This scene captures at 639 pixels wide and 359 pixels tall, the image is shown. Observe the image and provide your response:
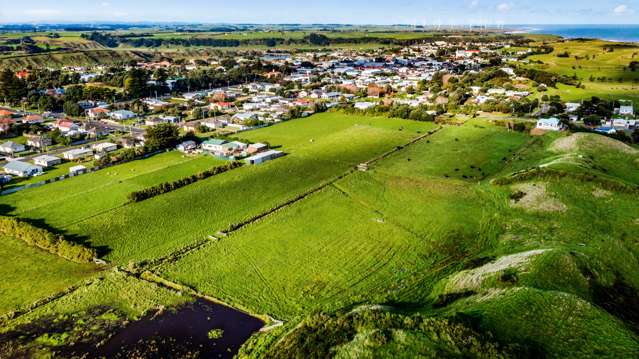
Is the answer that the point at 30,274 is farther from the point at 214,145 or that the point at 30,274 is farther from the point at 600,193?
the point at 600,193

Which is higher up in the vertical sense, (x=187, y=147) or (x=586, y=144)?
(x=586, y=144)

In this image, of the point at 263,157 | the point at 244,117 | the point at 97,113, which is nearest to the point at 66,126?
the point at 97,113

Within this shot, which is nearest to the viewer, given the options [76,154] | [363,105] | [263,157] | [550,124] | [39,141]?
[263,157]

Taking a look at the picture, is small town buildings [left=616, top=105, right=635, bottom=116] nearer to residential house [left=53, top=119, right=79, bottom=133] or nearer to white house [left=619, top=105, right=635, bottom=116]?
white house [left=619, top=105, right=635, bottom=116]

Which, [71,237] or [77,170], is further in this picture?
[77,170]

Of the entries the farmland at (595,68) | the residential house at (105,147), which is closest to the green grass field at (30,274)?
the residential house at (105,147)

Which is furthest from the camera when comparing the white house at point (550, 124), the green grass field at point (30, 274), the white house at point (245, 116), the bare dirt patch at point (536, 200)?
the white house at point (245, 116)

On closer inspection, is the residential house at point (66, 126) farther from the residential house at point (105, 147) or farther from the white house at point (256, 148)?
the white house at point (256, 148)
